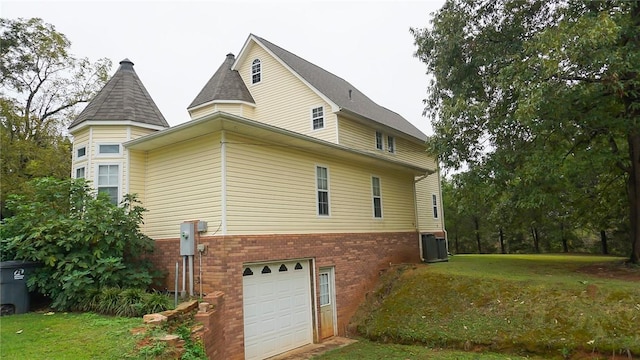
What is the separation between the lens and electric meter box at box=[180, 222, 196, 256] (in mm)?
7883

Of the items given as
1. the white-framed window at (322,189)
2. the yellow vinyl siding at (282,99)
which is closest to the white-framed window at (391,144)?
the yellow vinyl siding at (282,99)

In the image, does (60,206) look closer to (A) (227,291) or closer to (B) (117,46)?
(A) (227,291)

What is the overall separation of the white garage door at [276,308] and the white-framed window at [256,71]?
28.5ft

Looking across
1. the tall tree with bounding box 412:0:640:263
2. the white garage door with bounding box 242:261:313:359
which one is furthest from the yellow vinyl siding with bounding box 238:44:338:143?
the white garage door with bounding box 242:261:313:359

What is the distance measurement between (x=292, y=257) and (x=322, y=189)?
7.36ft

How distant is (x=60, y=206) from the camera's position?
859 centimetres

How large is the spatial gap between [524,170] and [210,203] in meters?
8.19

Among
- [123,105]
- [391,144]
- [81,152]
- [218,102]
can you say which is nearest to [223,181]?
[123,105]

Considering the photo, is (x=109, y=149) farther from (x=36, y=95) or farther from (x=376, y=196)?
(x=36, y=95)

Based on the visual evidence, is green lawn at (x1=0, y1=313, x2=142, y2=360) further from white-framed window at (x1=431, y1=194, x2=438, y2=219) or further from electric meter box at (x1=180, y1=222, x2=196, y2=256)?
white-framed window at (x1=431, y1=194, x2=438, y2=219)

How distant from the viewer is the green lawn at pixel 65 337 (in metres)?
4.80

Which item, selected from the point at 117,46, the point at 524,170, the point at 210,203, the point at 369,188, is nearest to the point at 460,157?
the point at 524,170

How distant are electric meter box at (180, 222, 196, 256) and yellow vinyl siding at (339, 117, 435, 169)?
664cm

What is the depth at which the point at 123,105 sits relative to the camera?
10.9 m
